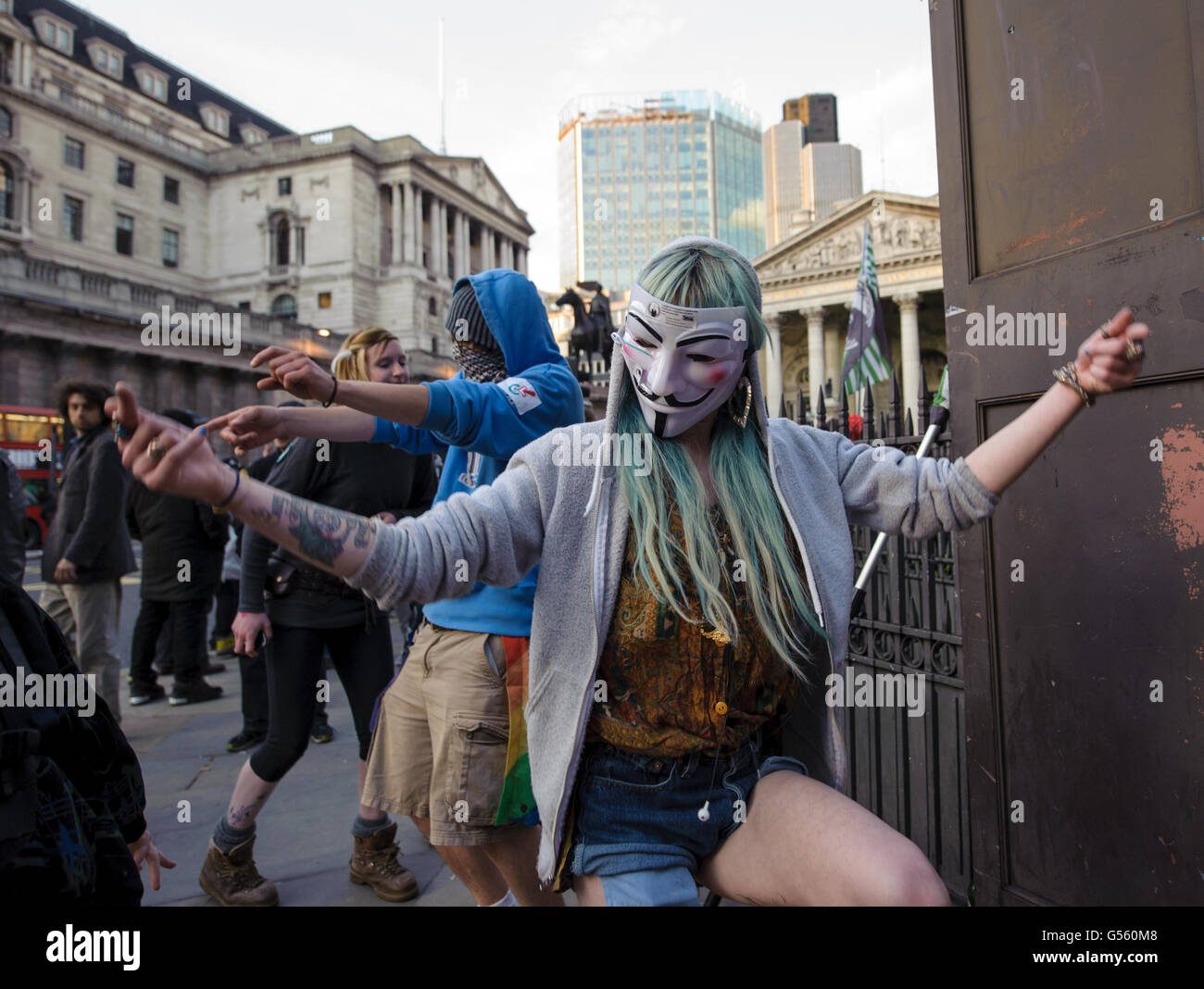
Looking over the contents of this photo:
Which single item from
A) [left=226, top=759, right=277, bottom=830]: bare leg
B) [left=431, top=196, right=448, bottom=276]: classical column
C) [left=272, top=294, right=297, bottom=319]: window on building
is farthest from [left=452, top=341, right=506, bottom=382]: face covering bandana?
[left=431, top=196, right=448, bottom=276]: classical column

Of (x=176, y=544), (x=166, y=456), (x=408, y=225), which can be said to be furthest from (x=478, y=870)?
(x=408, y=225)

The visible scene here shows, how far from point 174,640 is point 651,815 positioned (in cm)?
577

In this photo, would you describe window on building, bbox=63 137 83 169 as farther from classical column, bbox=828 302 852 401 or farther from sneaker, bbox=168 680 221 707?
sneaker, bbox=168 680 221 707

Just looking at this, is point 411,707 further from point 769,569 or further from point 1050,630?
point 1050,630

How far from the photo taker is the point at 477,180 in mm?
63906

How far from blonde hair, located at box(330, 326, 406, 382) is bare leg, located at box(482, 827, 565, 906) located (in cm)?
174

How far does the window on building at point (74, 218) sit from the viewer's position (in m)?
43.1

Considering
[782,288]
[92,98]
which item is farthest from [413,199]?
[782,288]

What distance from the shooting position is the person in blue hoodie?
192cm

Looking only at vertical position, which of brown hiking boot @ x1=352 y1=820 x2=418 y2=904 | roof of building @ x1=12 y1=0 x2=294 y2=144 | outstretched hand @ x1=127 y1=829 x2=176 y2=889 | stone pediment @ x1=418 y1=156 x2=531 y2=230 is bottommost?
brown hiking boot @ x1=352 y1=820 x2=418 y2=904

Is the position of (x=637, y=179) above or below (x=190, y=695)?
above

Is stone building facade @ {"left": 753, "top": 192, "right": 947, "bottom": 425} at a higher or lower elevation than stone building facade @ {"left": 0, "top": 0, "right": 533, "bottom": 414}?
lower

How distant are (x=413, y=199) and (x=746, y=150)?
5844 centimetres

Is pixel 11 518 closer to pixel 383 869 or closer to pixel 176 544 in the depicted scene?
pixel 176 544
